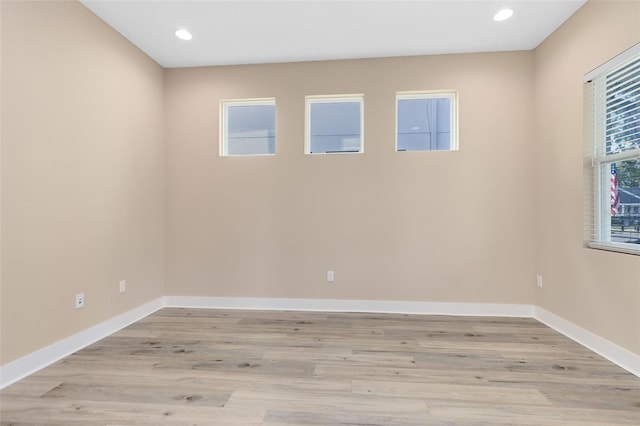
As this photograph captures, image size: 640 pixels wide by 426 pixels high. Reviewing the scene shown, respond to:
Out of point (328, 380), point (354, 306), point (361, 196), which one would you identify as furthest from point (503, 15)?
point (328, 380)

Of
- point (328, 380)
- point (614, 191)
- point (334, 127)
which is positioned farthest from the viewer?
point (334, 127)

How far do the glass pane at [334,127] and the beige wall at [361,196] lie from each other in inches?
5.6

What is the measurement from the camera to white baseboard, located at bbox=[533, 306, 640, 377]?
6.86ft

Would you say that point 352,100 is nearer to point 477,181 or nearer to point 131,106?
point 477,181

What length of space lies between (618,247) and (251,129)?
3.54 m

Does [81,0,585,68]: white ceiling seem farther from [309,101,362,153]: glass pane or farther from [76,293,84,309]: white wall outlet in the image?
[76,293,84,309]: white wall outlet

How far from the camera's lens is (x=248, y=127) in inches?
142

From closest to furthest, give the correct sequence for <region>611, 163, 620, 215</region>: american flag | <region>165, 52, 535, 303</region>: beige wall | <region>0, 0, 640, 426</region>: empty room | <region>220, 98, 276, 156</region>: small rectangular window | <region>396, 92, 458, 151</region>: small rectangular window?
<region>0, 0, 640, 426</region>: empty room < <region>611, 163, 620, 215</region>: american flag < <region>165, 52, 535, 303</region>: beige wall < <region>396, 92, 458, 151</region>: small rectangular window < <region>220, 98, 276, 156</region>: small rectangular window

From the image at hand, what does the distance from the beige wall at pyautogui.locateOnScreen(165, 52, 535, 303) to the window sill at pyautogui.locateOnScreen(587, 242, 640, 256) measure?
0.73 m

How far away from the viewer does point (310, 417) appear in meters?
1.60

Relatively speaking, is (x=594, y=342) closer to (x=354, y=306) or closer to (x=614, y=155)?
(x=614, y=155)

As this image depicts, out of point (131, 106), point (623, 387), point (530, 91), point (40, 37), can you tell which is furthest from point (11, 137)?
point (530, 91)

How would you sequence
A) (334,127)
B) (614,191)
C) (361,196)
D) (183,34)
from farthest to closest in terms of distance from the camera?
(334,127), (361,196), (183,34), (614,191)

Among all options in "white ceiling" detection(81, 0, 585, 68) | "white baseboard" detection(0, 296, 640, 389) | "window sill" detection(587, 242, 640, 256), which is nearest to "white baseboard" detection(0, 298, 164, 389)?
"white baseboard" detection(0, 296, 640, 389)
